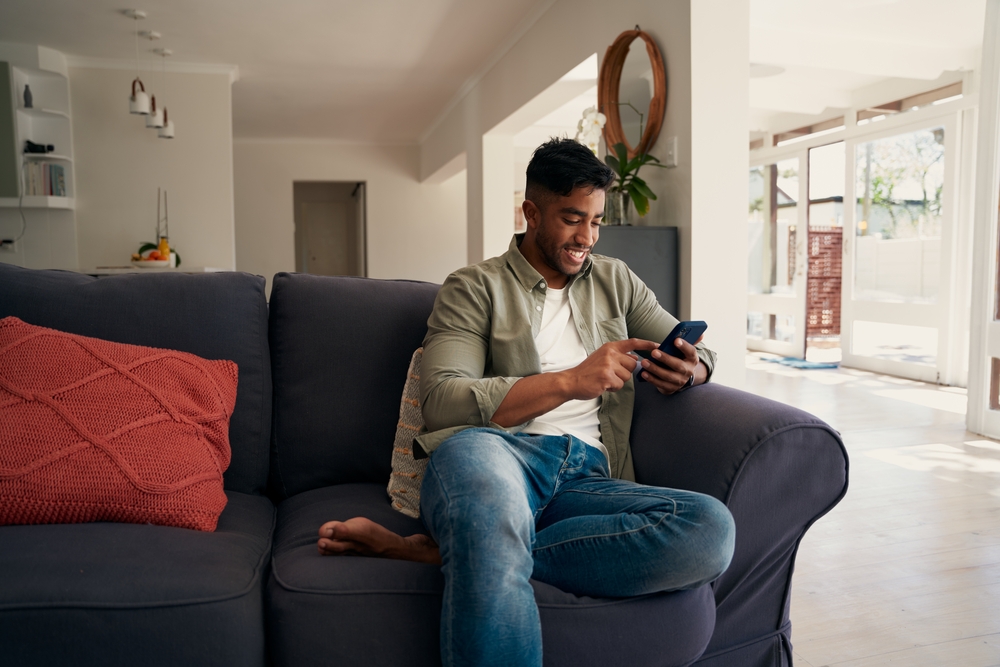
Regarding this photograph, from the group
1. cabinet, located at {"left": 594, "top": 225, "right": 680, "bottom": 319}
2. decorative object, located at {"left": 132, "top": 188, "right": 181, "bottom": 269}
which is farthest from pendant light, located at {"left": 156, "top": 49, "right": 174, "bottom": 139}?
cabinet, located at {"left": 594, "top": 225, "right": 680, "bottom": 319}

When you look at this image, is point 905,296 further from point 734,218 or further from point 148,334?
point 148,334

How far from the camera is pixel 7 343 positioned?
53.8 inches

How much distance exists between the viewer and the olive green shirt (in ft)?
4.56

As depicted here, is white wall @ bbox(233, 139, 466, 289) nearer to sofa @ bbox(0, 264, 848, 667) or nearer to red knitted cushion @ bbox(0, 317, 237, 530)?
sofa @ bbox(0, 264, 848, 667)

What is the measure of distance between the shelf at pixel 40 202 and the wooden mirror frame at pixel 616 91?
14.9ft

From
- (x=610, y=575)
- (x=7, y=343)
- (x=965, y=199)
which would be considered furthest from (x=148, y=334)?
(x=965, y=199)

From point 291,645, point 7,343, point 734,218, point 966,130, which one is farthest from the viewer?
point 966,130

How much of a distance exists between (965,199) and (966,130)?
0.50 meters

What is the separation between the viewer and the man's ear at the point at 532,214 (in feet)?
5.38

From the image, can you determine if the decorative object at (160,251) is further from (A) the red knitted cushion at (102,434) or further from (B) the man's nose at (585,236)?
(B) the man's nose at (585,236)

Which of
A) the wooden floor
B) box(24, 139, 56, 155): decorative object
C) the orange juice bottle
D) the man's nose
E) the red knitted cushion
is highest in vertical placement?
box(24, 139, 56, 155): decorative object

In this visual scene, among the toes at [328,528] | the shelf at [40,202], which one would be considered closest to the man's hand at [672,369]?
the toes at [328,528]

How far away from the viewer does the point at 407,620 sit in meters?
1.11

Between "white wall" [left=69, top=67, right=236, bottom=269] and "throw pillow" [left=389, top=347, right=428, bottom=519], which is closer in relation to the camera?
"throw pillow" [left=389, top=347, right=428, bottom=519]
